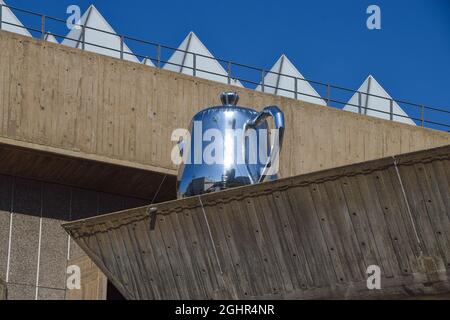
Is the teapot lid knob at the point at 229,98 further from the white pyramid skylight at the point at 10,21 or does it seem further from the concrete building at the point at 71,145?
the white pyramid skylight at the point at 10,21

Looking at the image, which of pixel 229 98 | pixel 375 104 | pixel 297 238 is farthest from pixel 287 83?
pixel 297 238

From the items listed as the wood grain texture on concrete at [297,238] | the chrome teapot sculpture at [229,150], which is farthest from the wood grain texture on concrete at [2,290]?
the chrome teapot sculpture at [229,150]

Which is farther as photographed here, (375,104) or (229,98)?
(375,104)

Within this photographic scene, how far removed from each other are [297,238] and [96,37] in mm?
16754

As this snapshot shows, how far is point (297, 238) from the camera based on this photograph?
17953 mm

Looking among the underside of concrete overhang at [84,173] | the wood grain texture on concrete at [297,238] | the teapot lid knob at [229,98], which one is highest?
the underside of concrete overhang at [84,173]

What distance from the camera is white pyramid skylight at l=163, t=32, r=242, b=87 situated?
113ft

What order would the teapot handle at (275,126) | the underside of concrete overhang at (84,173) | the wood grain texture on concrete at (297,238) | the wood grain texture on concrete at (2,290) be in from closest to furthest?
the wood grain texture on concrete at (297,238) → the teapot handle at (275,126) → the wood grain texture on concrete at (2,290) → the underside of concrete overhang at (84,173)

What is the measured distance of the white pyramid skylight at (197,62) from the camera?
34422 mm

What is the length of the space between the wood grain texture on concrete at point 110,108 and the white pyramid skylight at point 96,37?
1852 mm

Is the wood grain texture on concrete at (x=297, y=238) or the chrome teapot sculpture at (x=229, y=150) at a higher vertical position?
the chrome teapot sculpture at (x=229, y=150)

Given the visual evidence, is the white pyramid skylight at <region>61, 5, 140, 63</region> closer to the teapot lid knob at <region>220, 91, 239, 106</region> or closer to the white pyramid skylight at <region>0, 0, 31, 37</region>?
the white pyramid skylight at <region>0, 0, 31, 37</region>

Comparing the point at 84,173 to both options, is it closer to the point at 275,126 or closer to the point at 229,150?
the point at 229,150
